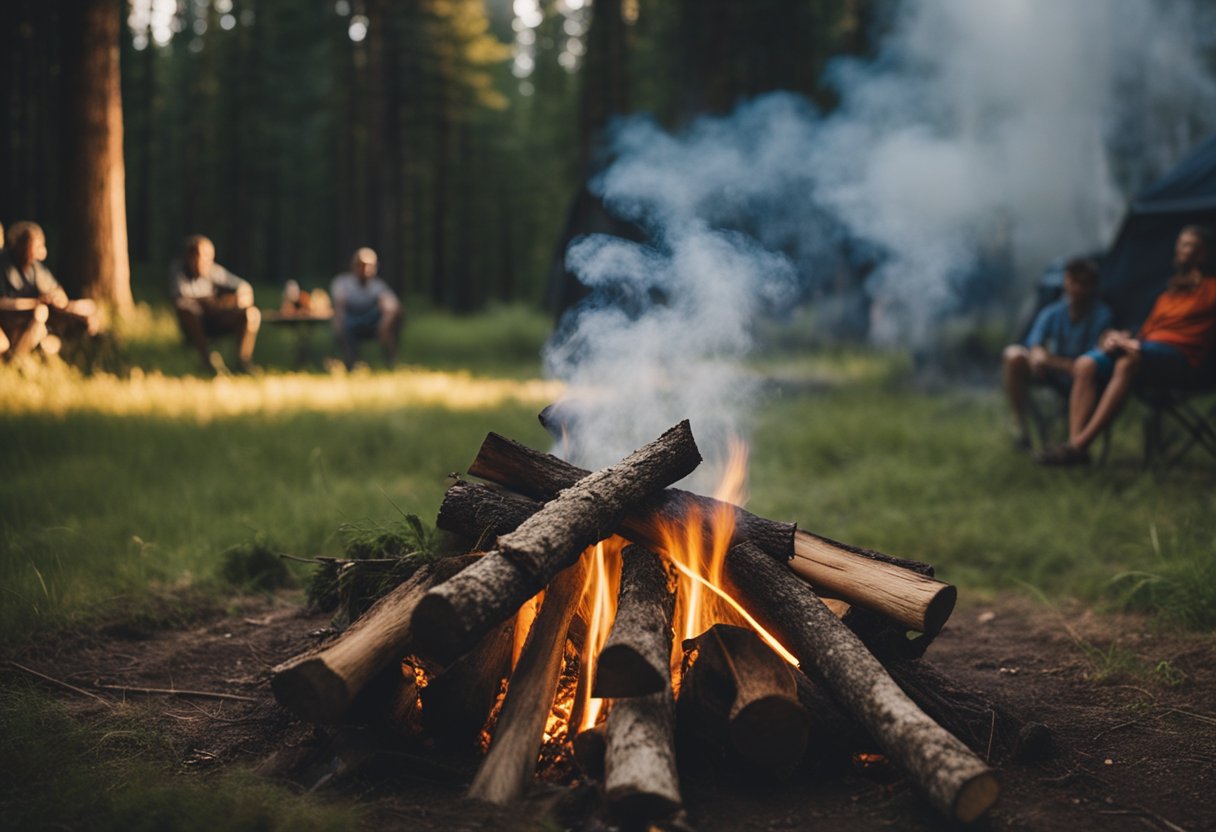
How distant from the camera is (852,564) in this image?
9.14 ft

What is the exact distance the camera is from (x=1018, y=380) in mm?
6672

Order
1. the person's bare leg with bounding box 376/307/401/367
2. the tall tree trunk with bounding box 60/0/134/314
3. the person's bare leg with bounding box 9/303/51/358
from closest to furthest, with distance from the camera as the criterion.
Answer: the person's bare leg with bounding box 9/303/51/358, the tall tree trunk with bounding box 60/0/134/314, the person's bare leg with bounding box 376/307/401/367

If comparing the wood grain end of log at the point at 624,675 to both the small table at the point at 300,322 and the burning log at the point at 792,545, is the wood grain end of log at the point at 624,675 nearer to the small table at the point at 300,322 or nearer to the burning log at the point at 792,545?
the burning log at the point at 792,545

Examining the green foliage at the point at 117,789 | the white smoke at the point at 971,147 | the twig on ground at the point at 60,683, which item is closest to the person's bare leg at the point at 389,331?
the white smoke at the point at 971,147

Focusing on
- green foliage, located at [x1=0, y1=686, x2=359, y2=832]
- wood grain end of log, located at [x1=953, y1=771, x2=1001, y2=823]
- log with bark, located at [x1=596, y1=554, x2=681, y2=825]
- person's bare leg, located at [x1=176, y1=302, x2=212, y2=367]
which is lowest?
green foliage, located at [x1=0, y1=686, x2=359, y2=832]

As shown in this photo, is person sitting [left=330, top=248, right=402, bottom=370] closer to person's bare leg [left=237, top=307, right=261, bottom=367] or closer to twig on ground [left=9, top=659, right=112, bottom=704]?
person's bare leg [left=237, top=307, right=261, bottom=367]

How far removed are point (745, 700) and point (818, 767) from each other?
0.42m

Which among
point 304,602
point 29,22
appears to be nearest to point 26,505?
point 304,602

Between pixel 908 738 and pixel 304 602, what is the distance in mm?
2840

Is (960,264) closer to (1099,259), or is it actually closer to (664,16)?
(1099,259)

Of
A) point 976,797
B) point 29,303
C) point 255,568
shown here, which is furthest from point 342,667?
point 29,303

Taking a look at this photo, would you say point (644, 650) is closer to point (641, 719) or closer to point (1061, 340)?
point (641, 719)

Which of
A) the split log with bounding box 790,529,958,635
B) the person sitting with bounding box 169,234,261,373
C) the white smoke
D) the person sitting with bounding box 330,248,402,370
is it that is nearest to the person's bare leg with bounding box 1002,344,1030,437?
the white smoke

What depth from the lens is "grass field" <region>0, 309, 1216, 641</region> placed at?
404cm
